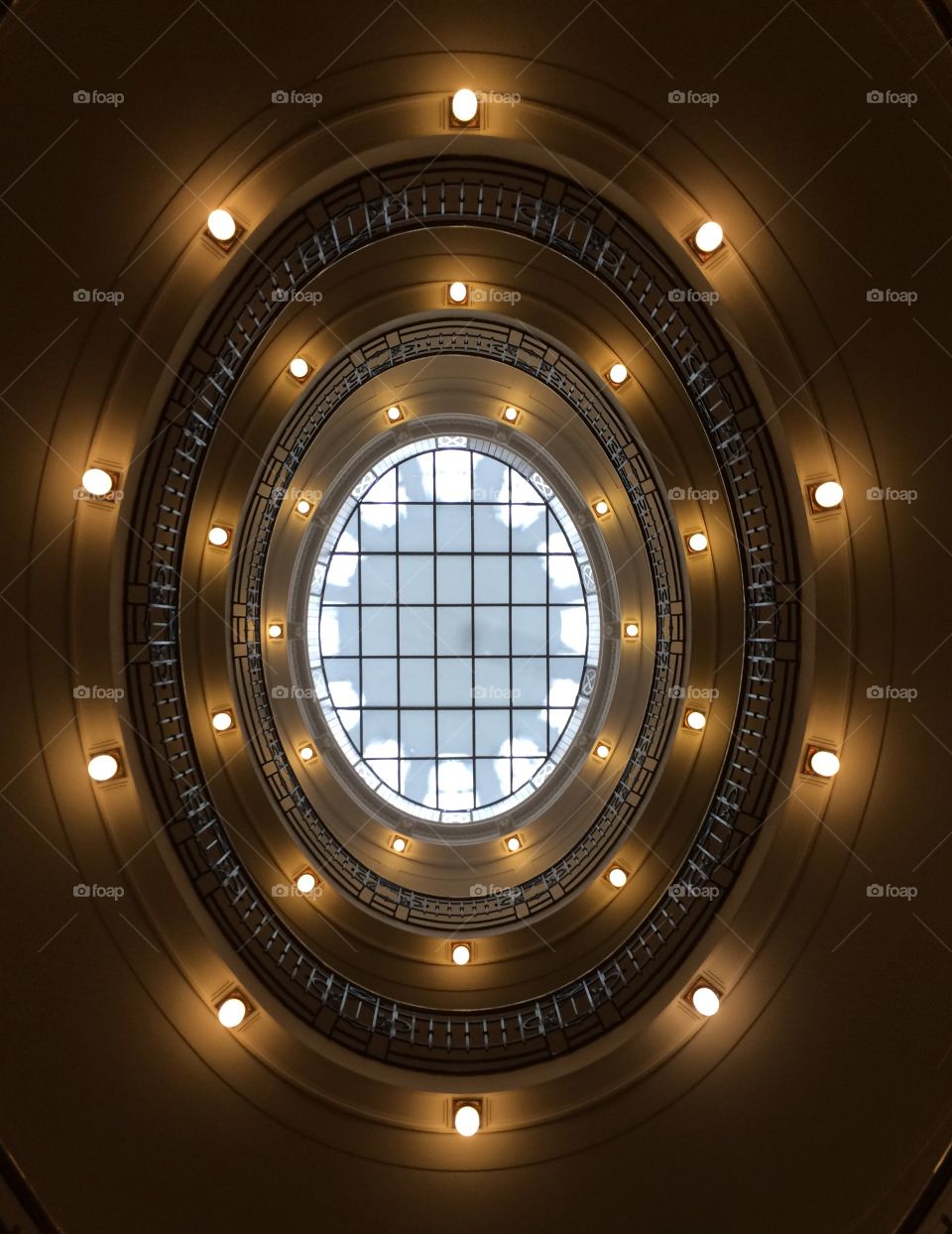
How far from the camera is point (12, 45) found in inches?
217

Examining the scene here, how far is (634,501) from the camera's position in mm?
9203

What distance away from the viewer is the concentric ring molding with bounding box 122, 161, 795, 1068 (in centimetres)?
664

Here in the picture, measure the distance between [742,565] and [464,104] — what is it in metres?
4.73

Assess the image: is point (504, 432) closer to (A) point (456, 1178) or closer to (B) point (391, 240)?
(B) point (391, 240)

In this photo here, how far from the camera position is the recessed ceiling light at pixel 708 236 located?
594 centimetres

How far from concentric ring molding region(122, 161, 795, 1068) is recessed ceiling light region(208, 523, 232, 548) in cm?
144

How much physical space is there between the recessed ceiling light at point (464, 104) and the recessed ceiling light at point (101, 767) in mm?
5987

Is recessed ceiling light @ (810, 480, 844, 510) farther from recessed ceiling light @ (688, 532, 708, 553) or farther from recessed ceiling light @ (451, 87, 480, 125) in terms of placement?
recessed ceiling light @ (451, 87, 480, 125)

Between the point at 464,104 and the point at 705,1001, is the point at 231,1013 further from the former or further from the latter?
the point at 464,104

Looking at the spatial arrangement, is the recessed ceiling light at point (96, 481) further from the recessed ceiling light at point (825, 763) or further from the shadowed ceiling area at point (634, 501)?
the recessed ceiling light at point (825, 763)

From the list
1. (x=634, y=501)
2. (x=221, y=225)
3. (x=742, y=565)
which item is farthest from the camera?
(x=634, y=501)

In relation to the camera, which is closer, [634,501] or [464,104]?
[464,104]

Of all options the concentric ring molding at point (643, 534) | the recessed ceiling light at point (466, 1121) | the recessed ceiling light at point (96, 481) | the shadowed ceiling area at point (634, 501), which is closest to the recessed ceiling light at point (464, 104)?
the shadowed ceiling area at point (634, 501)

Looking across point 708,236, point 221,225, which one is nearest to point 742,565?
point 708,236
